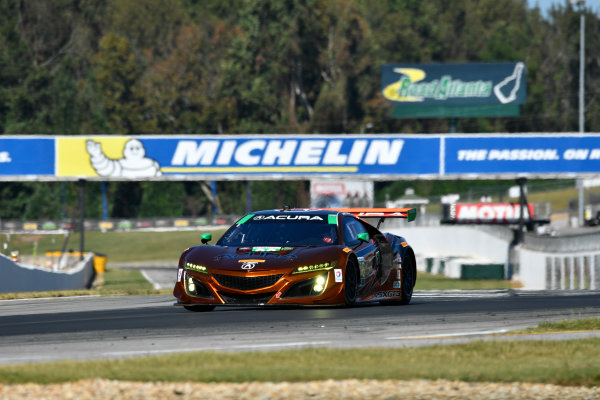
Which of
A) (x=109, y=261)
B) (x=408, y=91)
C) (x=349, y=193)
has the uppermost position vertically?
(x=408, y=91)

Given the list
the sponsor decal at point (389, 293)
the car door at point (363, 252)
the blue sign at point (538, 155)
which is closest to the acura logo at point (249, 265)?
the car door at point (363, 252)

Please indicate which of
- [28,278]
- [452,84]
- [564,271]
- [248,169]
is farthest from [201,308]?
[452,84]

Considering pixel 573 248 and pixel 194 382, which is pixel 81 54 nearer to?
pixel 573 248

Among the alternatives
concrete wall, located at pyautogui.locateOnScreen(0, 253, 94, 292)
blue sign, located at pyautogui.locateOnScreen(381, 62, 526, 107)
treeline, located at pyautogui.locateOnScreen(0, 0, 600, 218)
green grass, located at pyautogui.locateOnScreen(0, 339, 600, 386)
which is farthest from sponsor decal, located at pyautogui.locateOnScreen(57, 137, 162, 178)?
treeline, located at pyautogui.locateOnScreen(0, 0, 600, 218)

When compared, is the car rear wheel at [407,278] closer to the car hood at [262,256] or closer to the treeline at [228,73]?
the car hood at [262,256]

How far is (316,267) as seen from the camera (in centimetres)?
1402

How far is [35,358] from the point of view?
9570 mm

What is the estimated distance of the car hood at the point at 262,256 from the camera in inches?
546

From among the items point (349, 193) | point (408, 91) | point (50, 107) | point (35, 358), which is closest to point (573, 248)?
point (349, 193)

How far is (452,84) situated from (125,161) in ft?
131

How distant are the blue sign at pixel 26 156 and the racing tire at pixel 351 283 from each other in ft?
83.2

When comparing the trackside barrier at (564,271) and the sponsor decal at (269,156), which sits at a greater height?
the sponsor decal at (269,156)

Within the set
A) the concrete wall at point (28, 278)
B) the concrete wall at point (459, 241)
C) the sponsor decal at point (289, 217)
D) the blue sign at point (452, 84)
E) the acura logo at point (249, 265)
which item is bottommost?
the concrete wall at point (459, 241)

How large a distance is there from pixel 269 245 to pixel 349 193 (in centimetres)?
3650
